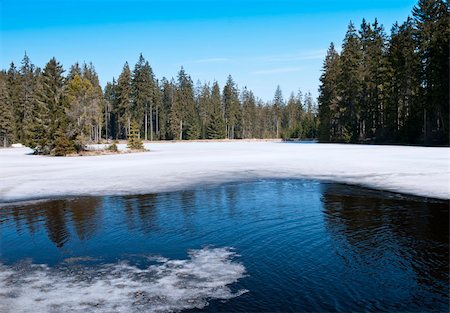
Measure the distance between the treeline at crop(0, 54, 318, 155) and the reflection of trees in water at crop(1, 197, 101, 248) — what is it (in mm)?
32661

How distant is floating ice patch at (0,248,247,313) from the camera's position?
543 cm

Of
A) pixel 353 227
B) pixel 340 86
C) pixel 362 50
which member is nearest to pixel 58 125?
pixel 353 227

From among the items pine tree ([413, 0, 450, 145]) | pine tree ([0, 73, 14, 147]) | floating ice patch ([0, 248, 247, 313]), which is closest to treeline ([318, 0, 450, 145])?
pine tree ([413, 0, 450, 145])

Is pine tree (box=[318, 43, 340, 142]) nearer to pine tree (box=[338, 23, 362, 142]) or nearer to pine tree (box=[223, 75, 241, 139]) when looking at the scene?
pine tree (box=[338, 23, 362, 142])

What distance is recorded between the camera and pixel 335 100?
71.8 m

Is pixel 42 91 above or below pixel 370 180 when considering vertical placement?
above

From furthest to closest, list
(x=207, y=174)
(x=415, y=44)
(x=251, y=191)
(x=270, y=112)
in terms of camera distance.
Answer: (x=270, y=112), (x=415, y=44), (x=207, y=174), (x=251, y=191)

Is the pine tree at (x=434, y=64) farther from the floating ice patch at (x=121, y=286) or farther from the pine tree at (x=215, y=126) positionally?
the pine tree at (x=215, y=126)

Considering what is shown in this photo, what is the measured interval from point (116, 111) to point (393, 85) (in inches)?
2643

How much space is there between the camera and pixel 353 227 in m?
9.84

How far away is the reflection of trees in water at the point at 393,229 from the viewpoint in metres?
7.22

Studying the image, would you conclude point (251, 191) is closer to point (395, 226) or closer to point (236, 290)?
point (395, 226)

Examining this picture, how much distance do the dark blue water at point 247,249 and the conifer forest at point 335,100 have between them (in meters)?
35.1

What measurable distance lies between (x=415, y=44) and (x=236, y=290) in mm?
62048
